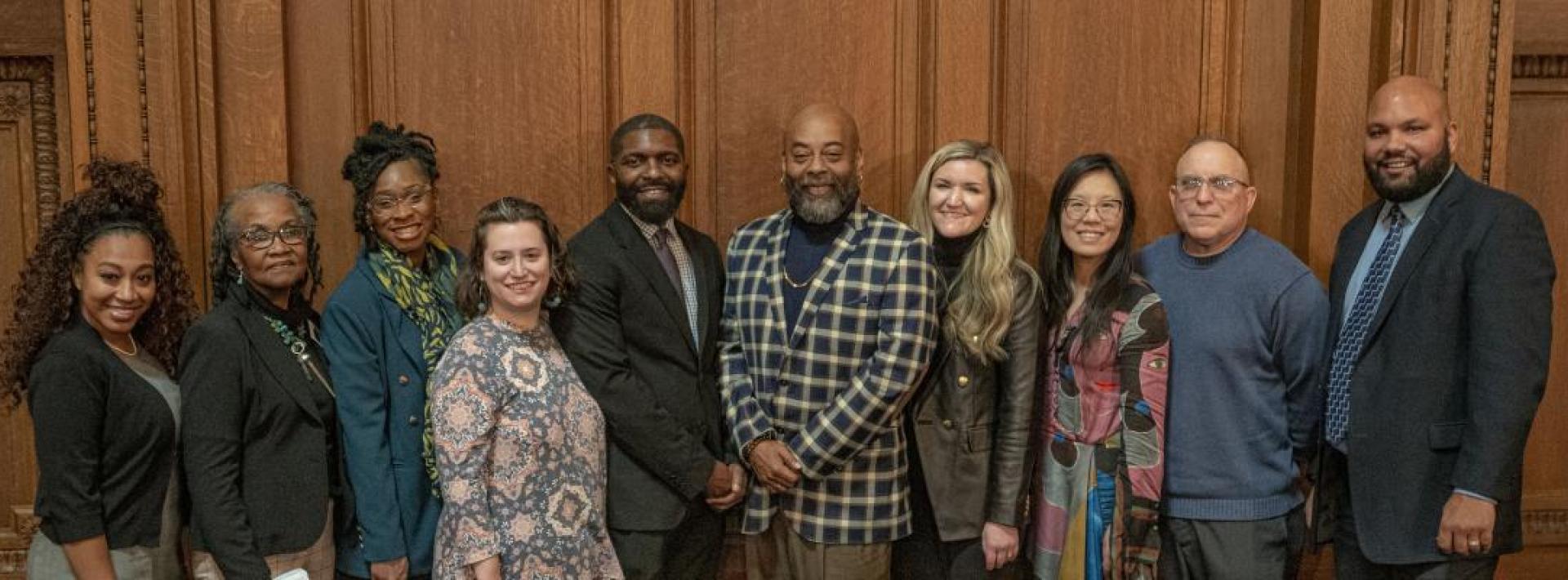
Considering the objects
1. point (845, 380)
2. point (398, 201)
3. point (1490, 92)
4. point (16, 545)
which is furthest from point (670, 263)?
point (1490, 92)

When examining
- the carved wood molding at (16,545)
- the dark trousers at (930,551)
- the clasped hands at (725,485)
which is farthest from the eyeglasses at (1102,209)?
the carved wood molding at (16,545)

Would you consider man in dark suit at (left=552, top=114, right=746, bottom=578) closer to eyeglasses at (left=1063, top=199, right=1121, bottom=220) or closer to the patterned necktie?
the patterned necktie

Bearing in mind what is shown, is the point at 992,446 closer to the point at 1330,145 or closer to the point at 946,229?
the point at 946,229

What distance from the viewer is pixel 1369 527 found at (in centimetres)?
229

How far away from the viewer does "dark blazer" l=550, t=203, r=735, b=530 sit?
2.32 meters

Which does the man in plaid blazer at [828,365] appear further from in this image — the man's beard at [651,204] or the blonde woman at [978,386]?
the man's beard at [651,204]

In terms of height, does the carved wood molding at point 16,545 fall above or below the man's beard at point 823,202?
below

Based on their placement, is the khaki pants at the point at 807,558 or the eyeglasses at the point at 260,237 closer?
the eyeglasses at the point at 260,237

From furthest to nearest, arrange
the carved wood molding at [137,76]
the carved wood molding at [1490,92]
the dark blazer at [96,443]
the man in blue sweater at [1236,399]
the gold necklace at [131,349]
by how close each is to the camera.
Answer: the carved wood molding at [1490,92] → the carved wood molding at [137,76] → the man in blue sweater at [1236,399] → the gold necklace at [131,349] → the dark blazer at [96,443]

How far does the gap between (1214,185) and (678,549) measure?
64.1 inches

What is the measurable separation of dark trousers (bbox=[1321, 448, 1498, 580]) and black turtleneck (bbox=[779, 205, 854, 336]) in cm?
135

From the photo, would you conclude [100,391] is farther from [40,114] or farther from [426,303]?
[40,114]

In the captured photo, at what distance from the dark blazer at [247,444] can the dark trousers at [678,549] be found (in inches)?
27.1

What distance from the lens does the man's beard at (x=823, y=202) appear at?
7.97ft
